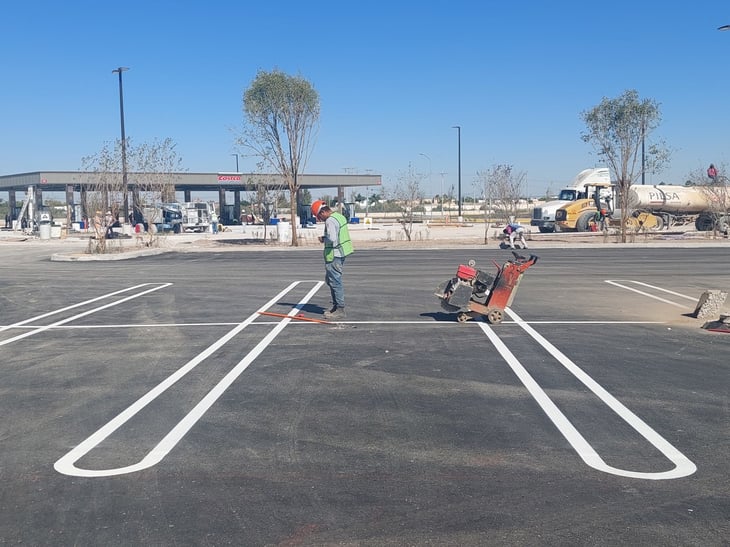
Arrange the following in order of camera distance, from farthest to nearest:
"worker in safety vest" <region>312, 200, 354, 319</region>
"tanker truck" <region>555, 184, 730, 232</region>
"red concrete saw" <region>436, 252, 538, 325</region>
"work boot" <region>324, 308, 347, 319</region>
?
"tanker truck" <region>555, 184, 730, 232</region> < "work boot" <region>324, 308, 347, 319</region> < "worker in safety vest" <region>312, 200, 354, 319</region> < "red concrete saw" <region>436, 252, 538, 325</region>

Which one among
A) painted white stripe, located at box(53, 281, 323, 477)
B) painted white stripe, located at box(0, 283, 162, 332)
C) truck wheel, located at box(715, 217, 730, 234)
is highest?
truck wheel, located at box(715, 217, 730, 234)

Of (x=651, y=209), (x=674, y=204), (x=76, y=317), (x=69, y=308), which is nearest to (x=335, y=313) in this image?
(x=76, y=317)

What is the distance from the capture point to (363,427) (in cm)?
671

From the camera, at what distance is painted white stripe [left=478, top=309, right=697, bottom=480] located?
18.3 ft

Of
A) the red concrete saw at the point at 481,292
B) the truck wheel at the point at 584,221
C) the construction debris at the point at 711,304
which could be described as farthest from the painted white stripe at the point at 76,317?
the truck wheel at the point at 584,221

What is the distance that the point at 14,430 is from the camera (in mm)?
6746

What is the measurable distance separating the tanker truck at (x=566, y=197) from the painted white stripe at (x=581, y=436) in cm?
3844

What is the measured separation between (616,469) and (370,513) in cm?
187

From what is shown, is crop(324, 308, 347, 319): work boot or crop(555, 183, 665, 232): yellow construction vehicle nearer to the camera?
crop(324, 308, 347, 319): work boot

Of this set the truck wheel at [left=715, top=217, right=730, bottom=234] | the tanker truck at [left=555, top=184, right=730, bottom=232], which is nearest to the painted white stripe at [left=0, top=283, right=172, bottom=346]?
the truck wheel at [left=715, top=217, right=730, bottom=234]

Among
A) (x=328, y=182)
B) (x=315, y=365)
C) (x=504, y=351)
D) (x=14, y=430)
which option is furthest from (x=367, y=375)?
(x=328, y=182)

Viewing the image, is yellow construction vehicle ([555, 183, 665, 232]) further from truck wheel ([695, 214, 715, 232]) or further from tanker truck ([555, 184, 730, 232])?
truck wheel ([695, 214, 715, 232])

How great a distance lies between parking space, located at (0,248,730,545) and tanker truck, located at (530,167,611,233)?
3401 cm

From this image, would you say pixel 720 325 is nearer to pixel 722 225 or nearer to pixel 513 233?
pixel 513 233
